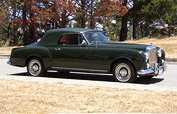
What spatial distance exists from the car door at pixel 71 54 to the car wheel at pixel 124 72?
1064 mm

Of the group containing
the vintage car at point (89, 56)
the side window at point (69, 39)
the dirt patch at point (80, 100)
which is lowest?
the dirt patch at point (80, 100)

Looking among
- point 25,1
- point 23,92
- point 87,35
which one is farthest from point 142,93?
point 25,1

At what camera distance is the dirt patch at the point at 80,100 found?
5.63 meters

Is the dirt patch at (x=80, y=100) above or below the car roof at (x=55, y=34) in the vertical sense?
below

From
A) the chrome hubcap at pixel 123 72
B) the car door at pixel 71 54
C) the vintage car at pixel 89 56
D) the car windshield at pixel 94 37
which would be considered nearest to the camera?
the vintage car at pixel 89 56

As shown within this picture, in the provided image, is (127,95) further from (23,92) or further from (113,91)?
(23,92)

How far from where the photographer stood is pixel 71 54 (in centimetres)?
1045

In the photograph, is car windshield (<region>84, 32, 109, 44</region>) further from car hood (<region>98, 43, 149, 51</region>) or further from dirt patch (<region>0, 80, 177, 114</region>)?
dirt patch (<region>0, 80, 177, 114</region>)

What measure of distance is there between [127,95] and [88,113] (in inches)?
71.7

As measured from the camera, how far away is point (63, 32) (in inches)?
428

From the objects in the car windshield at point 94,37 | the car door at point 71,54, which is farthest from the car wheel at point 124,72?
the car windshield at point 94,37

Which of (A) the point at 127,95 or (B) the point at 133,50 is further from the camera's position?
(B) the point at 133,50

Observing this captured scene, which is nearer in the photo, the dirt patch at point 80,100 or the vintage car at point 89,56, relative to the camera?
the dirt patch at point 80,100

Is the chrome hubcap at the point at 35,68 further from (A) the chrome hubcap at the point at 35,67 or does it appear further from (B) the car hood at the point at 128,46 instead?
(B) the car hood at the point at 128,46
